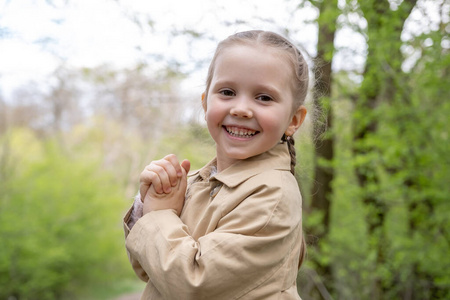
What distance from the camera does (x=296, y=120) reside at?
173 cm

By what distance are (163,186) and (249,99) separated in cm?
39

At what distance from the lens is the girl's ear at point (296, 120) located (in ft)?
5.60

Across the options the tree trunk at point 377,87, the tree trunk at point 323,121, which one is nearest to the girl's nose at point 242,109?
the tree trunk at point 323,121

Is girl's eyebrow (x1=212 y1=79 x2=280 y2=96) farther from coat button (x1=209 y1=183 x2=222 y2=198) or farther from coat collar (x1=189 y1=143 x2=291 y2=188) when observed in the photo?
coat button (x1=209 y1=183 x2=222 y2=198)

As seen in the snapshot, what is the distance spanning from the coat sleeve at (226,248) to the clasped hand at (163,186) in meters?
0.09

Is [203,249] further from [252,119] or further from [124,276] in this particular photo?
[124,276]

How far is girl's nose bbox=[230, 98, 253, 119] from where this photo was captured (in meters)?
1.53

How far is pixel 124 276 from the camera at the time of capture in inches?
666

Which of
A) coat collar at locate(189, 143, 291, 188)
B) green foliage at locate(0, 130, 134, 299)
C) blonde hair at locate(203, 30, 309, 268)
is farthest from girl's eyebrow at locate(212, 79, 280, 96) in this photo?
green foliage at locate(0, 130, 134, 299)

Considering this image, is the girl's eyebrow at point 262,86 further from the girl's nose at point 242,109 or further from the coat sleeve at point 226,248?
the coat sleeve at point 226,248

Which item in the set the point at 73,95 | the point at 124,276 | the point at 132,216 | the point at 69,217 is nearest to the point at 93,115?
the point at 73,95

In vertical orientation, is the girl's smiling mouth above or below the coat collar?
above

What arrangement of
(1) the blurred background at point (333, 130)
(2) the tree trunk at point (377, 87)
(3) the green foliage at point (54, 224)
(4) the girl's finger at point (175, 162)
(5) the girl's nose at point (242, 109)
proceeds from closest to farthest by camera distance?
(5) the girl's nose at point (242, 109)
(4) the girl's finger at point (175, 162)
(1) the blurred background at point (333, 130)
(2) the tree trunk at point (377, 87)
(3) the green foliage at point (54, 224)

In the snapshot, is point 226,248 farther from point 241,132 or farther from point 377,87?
point 377,87
